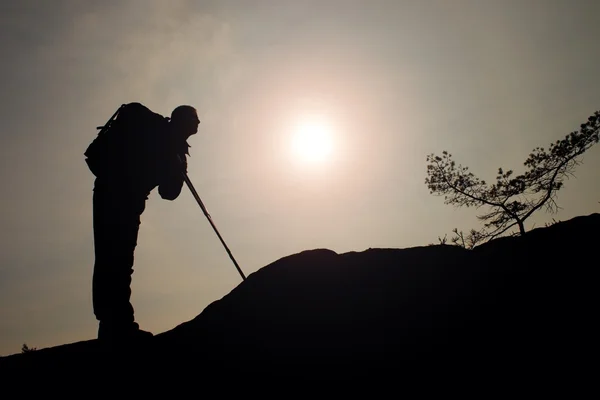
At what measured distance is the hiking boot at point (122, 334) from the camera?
476cm

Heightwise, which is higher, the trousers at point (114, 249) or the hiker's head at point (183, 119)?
the hiker's head at point (183, 119)

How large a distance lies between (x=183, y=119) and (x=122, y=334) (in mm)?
3287

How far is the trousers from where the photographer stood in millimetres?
5000

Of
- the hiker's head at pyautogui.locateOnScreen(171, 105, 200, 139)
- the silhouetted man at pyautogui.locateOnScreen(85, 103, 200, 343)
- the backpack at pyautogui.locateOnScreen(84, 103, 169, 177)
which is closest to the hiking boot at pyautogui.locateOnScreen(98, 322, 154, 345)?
the silhouetted man at pyautogui.locateOnScreen(85, 103, 200, 343)

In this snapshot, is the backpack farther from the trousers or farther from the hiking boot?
the hiking boot

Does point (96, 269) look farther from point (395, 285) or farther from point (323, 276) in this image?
point (395, 285)

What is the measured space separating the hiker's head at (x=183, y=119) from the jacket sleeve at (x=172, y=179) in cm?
44

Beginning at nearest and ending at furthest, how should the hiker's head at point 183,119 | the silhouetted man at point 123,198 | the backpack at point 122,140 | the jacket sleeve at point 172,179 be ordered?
the silhouetted man at point 123,198, the backpack at point 122,140, the jacket sleeve at point 172,179, the hiker's head at point 183,119

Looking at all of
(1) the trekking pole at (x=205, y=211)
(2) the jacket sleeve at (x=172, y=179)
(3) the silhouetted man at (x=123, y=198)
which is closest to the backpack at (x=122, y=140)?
(3) the silhouetted man at (x=123, y=198)

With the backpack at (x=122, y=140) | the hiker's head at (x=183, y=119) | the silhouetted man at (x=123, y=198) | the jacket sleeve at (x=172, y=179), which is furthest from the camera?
the hiker's head at (x=183, y=119)

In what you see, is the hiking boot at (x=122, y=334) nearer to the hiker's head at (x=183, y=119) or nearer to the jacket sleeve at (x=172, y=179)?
the jacket sleeve at (x=172, y=179)

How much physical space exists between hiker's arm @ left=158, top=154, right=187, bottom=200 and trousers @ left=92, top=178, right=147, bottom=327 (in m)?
0.77

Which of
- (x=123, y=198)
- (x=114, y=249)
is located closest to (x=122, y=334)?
(x=114, y=249)

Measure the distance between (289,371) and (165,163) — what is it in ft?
12.0
